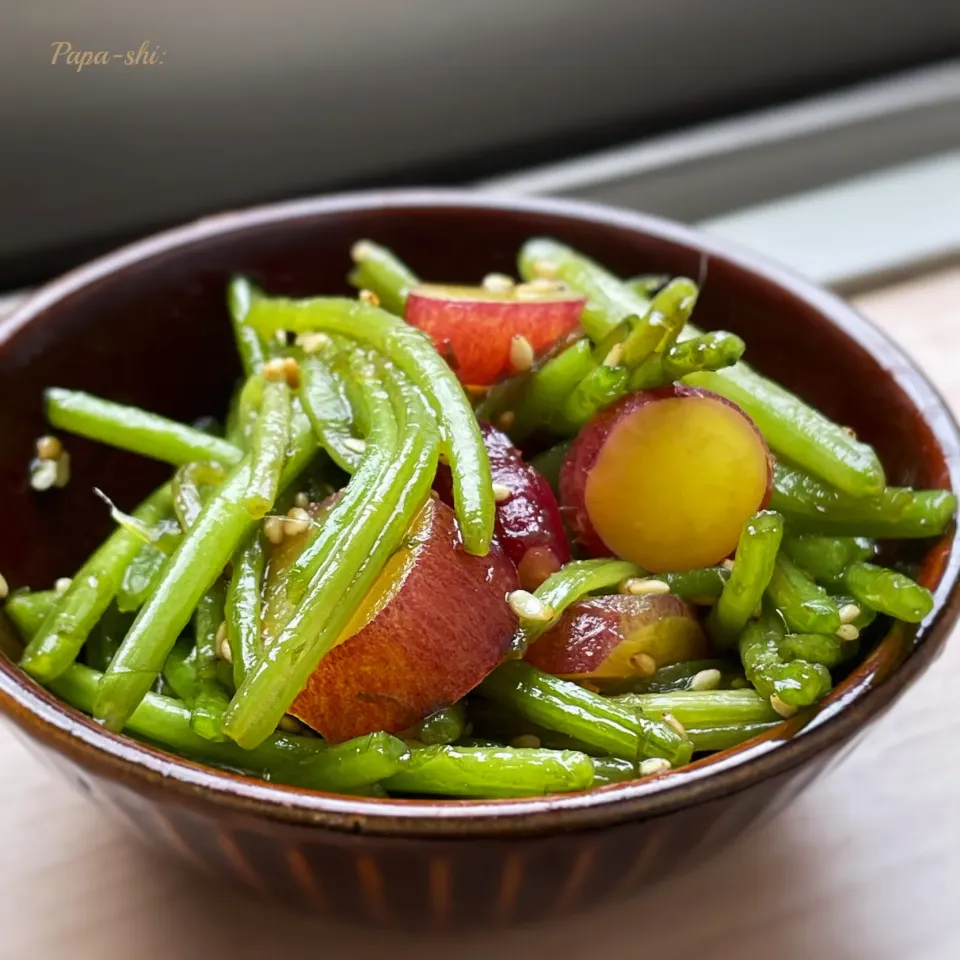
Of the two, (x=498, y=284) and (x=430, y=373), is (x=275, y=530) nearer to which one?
(x=430, y=373)

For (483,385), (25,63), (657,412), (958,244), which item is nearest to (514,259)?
(483,385)

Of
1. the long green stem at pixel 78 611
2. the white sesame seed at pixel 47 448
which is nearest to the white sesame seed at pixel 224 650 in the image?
the long green stem at pixel 78 611

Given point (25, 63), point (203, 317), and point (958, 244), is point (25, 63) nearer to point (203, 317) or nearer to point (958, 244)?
point (203, 317)

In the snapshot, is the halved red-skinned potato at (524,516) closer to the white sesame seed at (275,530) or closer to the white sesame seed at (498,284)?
the white sesame seed at (275,530)

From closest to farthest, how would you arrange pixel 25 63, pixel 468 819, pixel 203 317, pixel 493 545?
1. pixel 468 819
2. pixel 493 545
3. pixel 203 317
4. pixel 25 63

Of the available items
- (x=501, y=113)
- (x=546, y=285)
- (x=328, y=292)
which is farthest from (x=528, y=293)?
(x=501, y=113)

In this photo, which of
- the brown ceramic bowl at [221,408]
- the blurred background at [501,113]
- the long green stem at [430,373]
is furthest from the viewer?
the blurred background at [501,113]

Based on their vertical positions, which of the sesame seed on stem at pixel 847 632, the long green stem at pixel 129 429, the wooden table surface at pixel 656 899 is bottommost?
the wooden table surface at pixel 656 899

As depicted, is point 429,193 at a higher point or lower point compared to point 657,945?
higher
